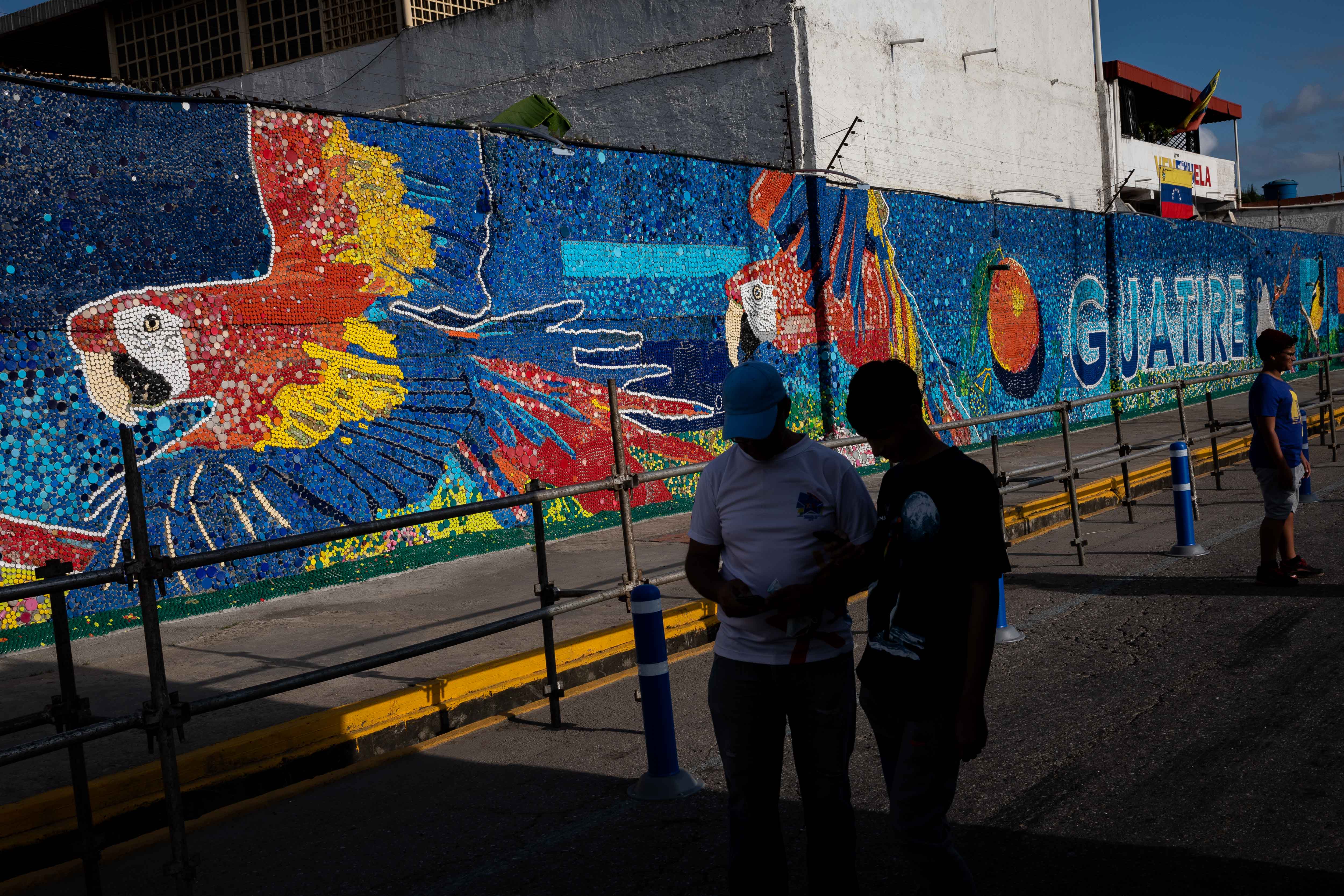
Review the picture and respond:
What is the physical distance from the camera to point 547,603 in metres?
5.81

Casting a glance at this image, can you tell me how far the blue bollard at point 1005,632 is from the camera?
22.6 feet

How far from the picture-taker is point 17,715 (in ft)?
19.6

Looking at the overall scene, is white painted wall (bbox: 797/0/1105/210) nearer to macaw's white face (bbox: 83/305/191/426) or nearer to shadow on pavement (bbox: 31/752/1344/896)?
macaw's white face (bbox: 83/305/191/426)

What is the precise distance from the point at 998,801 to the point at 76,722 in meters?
3.38

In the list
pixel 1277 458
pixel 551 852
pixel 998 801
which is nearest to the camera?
pixel 551 852

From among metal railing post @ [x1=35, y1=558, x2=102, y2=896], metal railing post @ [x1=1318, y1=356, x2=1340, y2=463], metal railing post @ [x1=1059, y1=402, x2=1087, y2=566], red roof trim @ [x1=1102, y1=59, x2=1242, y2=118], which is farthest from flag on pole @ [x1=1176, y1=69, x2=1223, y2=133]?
metal railing post @ [x1=35, y1=558, x2=102, y2=896]

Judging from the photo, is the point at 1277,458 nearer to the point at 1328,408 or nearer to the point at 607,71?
the point at 1328,408

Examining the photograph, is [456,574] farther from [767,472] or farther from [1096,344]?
[1096,344]

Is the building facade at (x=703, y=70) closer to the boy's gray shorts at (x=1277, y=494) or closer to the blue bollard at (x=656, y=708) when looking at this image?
the boy's gray shorts at (x=1277, y=494)

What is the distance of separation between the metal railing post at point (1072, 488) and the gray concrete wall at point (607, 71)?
822 cm

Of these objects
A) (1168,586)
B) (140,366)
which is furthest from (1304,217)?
(140,366)

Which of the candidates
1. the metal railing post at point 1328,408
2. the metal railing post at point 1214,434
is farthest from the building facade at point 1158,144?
the metal railing post at point 1214,434

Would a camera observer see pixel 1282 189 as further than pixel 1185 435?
Yes

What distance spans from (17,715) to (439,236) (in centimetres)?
546
